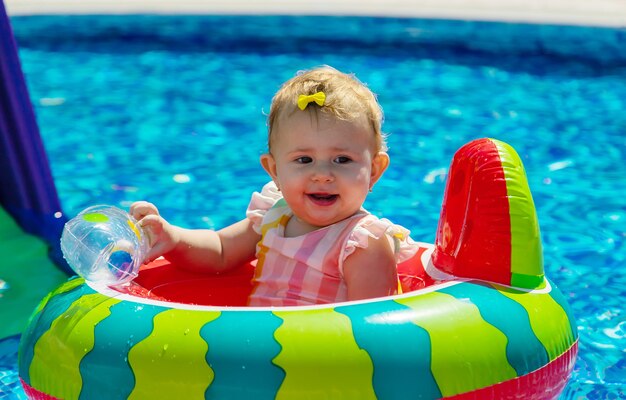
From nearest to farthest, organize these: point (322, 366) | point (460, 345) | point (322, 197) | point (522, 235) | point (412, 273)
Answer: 1. point (322, 366)
2. point (460, 345)
3. point (522, 235)
4. point (322, 197)
5. point (412, 273)

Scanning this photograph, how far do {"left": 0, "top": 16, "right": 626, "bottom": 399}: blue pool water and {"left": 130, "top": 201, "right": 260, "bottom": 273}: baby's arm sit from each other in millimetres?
893

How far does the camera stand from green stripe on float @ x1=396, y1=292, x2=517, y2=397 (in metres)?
2.49

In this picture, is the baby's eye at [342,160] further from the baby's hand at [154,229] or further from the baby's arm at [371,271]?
the baby's hand at [154,229]

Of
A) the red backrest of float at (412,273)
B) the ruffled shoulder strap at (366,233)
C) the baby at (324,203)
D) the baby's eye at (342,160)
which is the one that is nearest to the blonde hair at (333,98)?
the baby at (324,203)

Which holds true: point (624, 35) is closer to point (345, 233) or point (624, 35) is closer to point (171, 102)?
point (171, 102)

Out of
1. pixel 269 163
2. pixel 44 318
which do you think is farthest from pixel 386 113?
pixel 44 318

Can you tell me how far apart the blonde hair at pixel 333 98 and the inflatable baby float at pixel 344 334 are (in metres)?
0.34

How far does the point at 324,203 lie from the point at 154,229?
0.55 m

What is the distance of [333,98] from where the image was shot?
9.47 feet

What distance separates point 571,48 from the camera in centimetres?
848

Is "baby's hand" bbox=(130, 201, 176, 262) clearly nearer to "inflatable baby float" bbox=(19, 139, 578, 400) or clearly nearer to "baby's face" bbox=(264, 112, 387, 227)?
"inflatable baby float" bbox=(19, 139, 578, 400)

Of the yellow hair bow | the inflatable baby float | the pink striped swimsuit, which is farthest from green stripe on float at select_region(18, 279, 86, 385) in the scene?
the yellow hair bow

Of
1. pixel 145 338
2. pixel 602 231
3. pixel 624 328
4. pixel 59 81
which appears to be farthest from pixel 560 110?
pixel 145 338

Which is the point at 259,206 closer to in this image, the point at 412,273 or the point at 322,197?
the point at 322,197
